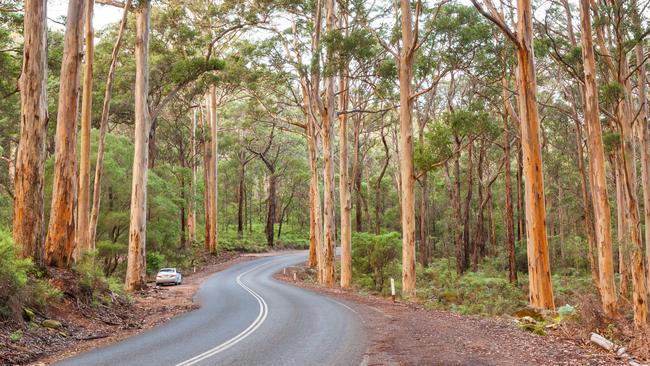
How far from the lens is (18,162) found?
1149 centimetres

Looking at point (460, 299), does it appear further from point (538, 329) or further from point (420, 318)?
point (538, 329)

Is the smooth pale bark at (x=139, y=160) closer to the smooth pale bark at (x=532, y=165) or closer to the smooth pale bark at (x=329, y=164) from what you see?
the smooth pale bark at (x=329, y=164)

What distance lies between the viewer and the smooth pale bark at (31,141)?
450 inches

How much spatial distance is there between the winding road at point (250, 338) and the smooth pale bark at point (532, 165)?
5660 mm

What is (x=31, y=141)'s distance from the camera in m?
11.5

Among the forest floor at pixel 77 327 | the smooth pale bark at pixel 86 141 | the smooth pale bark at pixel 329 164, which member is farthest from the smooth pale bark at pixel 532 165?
the smooth pale bark at pixel 86 141

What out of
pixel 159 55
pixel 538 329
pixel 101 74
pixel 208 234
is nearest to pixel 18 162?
pixel 538 329

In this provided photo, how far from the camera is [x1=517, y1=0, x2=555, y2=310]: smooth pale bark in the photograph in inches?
563

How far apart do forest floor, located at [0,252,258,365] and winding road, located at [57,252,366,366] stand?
54cm

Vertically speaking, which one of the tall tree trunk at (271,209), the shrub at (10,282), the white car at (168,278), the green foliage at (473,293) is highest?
the tall tree trunk at (271,209)

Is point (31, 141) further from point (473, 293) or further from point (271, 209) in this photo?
point (271, 209)

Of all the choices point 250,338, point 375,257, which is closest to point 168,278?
point 375,257

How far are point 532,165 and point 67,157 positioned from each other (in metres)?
13.0

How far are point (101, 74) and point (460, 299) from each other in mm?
23015
